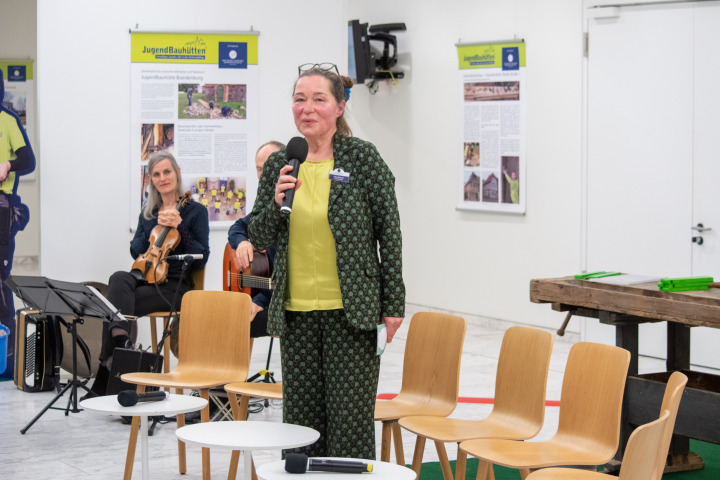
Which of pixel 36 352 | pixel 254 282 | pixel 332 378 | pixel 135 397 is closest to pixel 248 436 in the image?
pixel 332 378

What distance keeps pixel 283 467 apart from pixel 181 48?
4.54 m

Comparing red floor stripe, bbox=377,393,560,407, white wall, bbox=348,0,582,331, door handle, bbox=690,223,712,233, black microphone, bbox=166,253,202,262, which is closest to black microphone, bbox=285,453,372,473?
black microphone, bbox=166,253,202,262

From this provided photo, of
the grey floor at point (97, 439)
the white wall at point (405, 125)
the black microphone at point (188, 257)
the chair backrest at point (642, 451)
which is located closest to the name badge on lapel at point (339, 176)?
the chair backrest at point (642, 451)

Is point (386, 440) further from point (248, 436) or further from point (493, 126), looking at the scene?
point (493, 126)

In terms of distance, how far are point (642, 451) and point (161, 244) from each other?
4.38 metres

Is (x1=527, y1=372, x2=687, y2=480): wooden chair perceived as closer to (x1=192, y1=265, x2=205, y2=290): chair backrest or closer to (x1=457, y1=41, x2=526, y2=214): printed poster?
(x1=192, y1=265, x2=205, y2=290): chair backrest

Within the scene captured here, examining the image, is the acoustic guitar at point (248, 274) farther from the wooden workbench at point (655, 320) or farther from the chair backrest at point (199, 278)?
the wooden workbench at point (655, 320)

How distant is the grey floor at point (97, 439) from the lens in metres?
5.07

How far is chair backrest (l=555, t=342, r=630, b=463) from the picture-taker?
369 cm

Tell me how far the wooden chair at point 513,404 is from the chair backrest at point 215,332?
1181mm

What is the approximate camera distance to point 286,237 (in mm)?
3676

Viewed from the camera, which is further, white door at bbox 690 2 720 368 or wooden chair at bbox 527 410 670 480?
white door at bbox 690 2 720 368

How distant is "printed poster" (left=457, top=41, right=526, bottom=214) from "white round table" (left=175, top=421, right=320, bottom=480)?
217 inches

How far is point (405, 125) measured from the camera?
995 centimetres
